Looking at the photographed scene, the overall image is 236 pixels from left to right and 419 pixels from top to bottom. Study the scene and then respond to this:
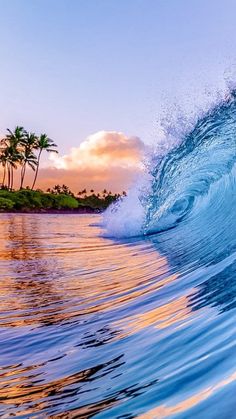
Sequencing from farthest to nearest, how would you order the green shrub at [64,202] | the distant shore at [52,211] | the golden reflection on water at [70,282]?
the green shrub at [64,202] < the distant shore at [52,211] < the golden reflection on water at [70,282]

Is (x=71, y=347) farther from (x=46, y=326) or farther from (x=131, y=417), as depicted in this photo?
(x=131, y=417)

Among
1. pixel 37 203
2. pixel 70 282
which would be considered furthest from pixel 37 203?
pixel 70 282

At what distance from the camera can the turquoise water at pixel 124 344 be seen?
1409 mm

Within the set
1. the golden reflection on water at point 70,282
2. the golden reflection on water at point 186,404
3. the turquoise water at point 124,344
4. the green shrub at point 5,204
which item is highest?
the green shrub at point 5,204

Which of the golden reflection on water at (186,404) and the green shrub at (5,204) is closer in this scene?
the golden reflection on water at (186,404)

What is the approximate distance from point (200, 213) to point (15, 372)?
30.5ft


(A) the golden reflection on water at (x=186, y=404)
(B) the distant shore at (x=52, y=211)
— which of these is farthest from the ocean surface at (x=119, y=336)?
(B) the distant shore at (x=52, y=211)

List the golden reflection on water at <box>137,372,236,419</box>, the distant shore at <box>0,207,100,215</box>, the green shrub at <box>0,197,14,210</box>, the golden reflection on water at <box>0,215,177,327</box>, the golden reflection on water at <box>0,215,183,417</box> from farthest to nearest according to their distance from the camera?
the distant shore at <box>0,207,100,215</box> → the green shrub at <box>0,197,14,210</box> → the golden reflection on water at <box>0,215,177,327</box> → the golden reflection on water at <box>0,215,183,417</box> → the golden reflection on water at <box>137,372,236,419</box>

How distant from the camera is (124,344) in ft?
7.20

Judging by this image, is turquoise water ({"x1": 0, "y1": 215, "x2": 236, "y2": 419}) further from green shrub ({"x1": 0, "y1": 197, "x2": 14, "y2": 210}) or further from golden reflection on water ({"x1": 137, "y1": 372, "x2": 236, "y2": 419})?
green shrub ({"x1": 0, "y1": 197, "x2": 14, "y2": 210})

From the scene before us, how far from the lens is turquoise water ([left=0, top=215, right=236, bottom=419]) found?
1409mm

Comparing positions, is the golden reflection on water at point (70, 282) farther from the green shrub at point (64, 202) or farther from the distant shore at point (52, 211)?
the green shrub at point (64, 202)

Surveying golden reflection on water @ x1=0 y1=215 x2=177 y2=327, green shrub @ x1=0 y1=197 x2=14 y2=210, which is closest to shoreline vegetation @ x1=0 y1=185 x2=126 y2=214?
green shrub @ x1=0 y1=197 x2=14 y2=210

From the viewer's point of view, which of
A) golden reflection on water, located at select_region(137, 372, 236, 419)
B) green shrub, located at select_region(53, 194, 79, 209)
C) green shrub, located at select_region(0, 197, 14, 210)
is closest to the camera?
golden reflection on water, located at select_region(137, 372, 236, 419)
